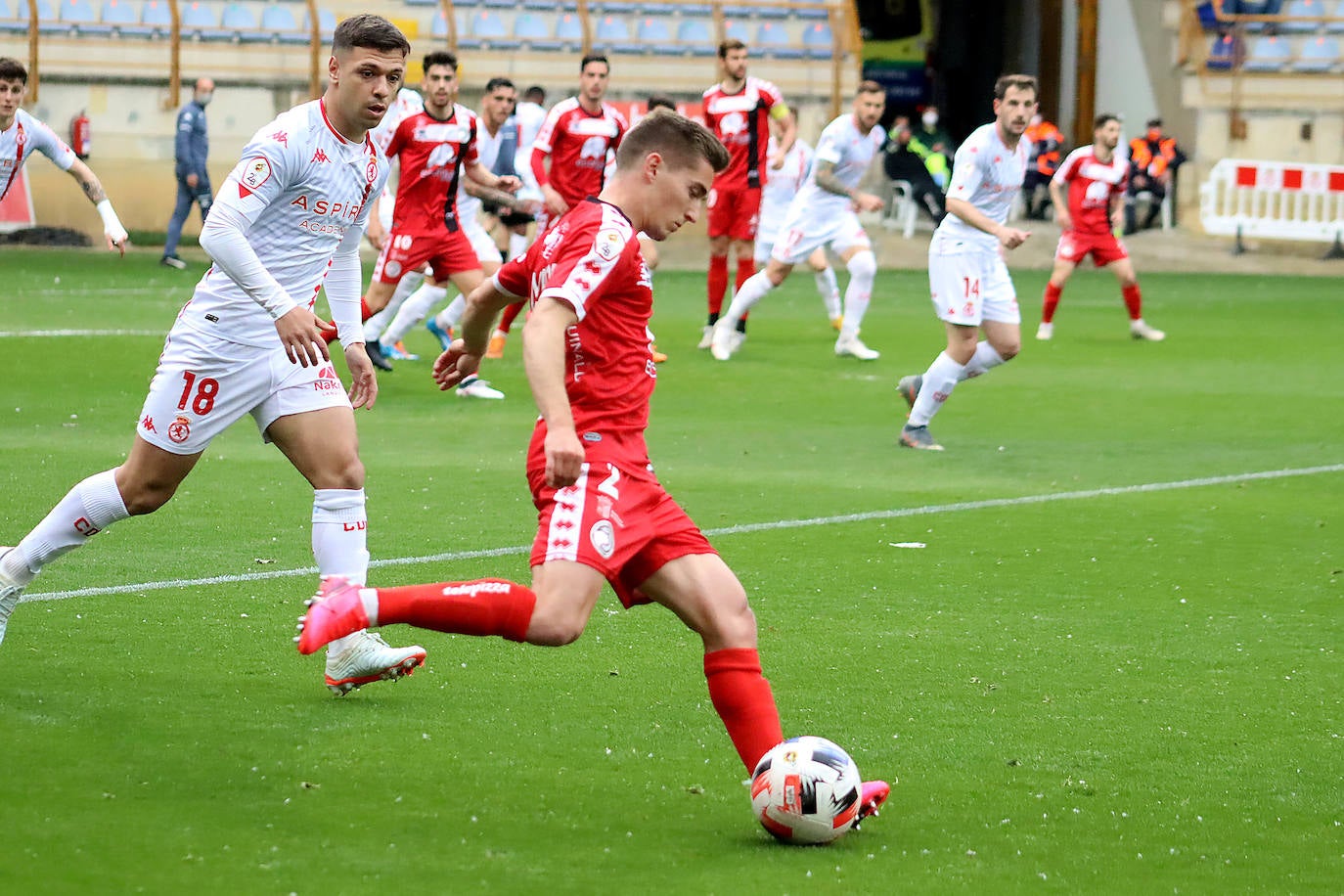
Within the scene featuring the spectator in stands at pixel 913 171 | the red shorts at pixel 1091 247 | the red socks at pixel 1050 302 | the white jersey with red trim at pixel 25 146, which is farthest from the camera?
the spectator in stands at pixel 913 171

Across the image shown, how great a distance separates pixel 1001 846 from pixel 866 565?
3.38m

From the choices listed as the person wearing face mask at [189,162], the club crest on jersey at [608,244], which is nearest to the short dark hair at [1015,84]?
the club crest on jersey at [608,244]

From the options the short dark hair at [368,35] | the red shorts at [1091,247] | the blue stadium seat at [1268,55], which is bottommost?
the red shorts at [1091,247]

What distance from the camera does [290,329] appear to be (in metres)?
5.08

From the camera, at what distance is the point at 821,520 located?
8766 mm

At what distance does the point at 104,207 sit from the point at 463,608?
5.28m

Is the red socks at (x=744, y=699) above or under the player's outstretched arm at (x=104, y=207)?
under

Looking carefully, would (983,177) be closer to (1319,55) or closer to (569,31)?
(569,31)

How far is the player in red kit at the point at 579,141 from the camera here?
49.2 ft

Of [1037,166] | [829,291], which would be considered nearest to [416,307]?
[829,291]

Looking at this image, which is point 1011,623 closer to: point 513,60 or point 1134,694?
point 1134,694

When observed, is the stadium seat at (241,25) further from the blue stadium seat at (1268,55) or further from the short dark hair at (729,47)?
the blue stadium seat at (1268,55)

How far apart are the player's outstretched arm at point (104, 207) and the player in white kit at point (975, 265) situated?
4.64m

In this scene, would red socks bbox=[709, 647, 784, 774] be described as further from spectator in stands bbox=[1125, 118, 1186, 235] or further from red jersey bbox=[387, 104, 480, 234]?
spectator in stands bbox=[1125, 118, 1186, 235]
